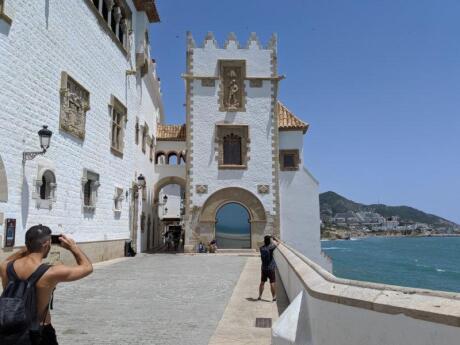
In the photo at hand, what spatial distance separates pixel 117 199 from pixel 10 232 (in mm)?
9216

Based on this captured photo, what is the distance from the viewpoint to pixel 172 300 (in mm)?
9555

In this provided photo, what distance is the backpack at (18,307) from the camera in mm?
2938

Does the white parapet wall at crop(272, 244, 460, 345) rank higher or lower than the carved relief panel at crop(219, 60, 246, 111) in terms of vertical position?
lower

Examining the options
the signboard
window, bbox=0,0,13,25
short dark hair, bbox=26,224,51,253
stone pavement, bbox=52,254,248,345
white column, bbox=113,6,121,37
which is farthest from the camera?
white column, bbox=113,6,121,37

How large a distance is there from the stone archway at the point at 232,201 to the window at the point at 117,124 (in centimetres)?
667

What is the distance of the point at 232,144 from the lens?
26500mm

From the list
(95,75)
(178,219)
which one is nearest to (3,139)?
(95,75)

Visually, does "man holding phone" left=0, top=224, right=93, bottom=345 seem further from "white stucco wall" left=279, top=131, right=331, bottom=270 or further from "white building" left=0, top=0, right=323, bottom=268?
"white stucco wall" left=279, top=131, right=331, bottom=270

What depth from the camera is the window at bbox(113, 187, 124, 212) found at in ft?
66.7

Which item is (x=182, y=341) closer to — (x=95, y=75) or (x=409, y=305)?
(x=409, y=305)

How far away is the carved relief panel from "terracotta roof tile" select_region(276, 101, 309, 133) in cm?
232

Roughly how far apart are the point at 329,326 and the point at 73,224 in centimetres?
1294

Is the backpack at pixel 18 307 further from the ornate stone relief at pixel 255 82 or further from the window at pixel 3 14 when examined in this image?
the ornate stone relief at pixel 255 82

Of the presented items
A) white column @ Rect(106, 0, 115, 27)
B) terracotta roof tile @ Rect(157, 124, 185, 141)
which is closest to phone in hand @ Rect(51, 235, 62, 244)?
white column @ Rect(106, 0, 115, 27)
